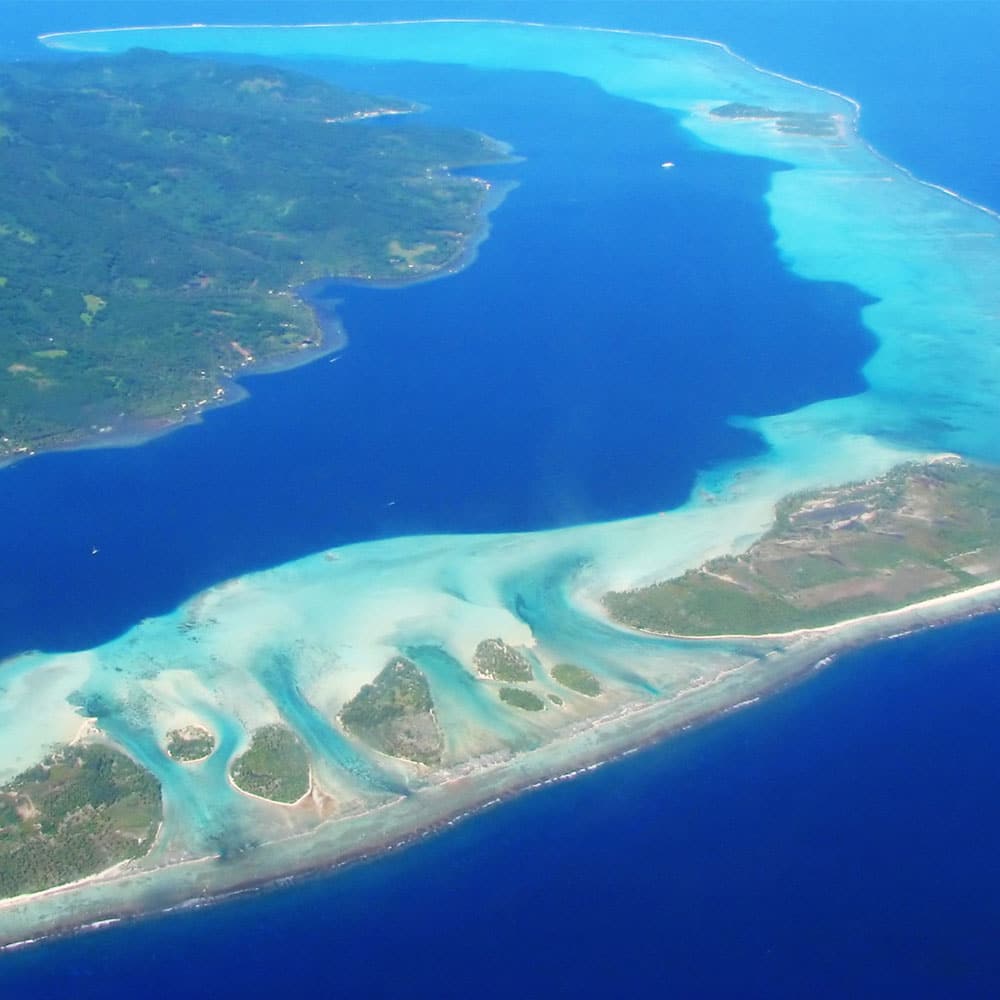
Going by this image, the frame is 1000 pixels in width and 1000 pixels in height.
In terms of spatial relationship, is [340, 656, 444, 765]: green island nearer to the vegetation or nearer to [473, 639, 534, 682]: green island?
[473, 639, 534, 682]: green island

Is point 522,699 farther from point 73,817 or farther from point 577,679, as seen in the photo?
point 73,817

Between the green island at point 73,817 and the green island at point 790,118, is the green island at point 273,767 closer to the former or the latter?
the green island at point 73,817

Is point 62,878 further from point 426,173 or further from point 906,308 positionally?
point 426,173

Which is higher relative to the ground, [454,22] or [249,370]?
[454,22]

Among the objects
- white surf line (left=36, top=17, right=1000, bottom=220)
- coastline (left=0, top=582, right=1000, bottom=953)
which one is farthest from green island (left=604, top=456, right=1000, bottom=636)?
white surf line (left=36, top=17, right=1000, bottom=220)

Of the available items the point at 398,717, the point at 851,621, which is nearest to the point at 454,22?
the point at 851,621

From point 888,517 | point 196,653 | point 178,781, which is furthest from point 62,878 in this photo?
point 888,517
